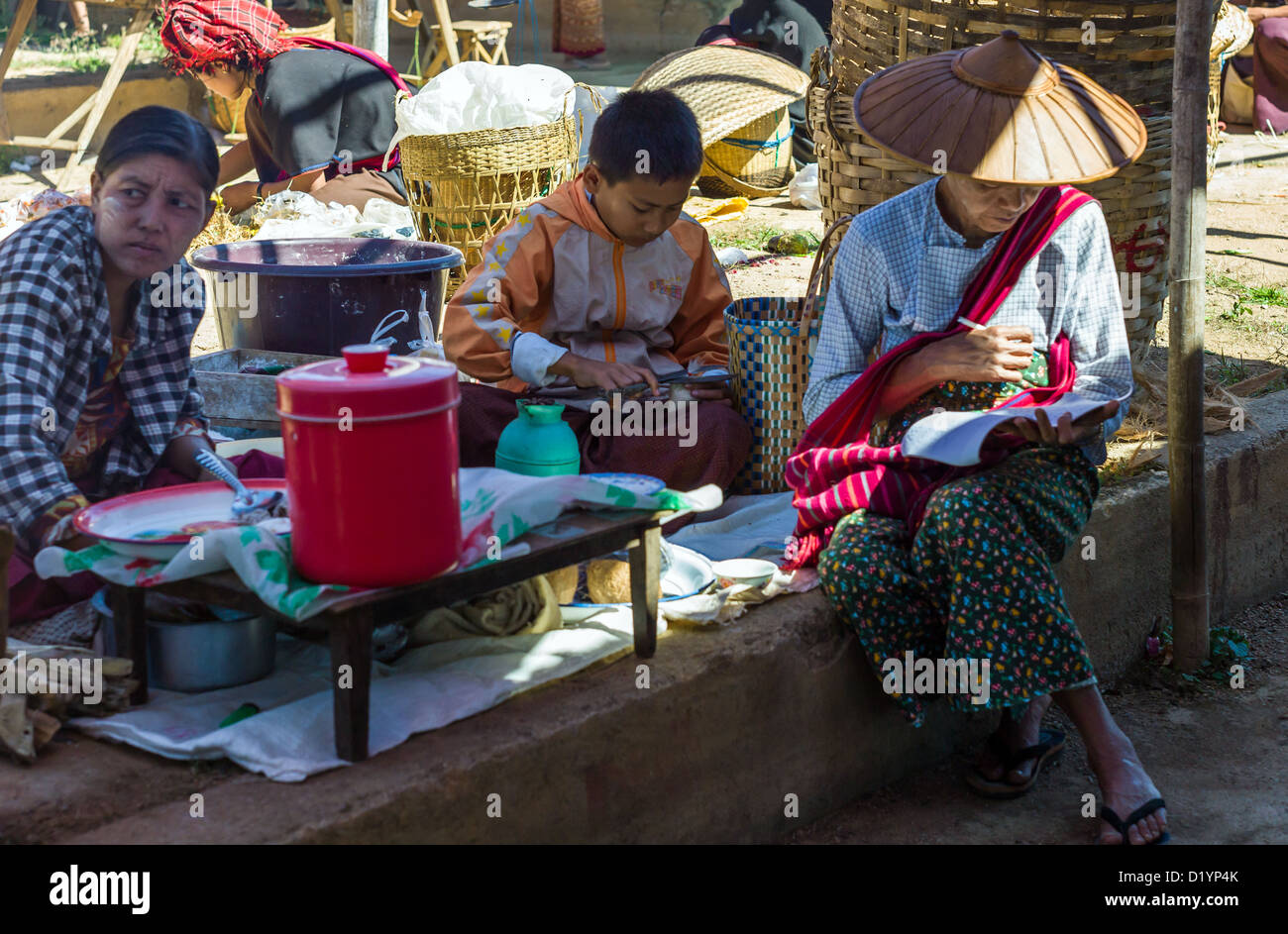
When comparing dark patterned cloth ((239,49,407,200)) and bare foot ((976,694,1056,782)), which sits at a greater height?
dark patterned cloth ((239,49,407,200))

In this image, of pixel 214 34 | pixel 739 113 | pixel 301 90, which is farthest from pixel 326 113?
pixel 739 113

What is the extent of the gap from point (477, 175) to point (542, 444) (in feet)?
7.96

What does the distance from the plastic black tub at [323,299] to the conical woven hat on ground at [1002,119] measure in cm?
165

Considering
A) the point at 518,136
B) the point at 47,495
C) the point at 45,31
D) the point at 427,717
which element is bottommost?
the point at 427,717

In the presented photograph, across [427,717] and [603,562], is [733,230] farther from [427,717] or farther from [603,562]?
[427,717]

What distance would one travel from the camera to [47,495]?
2.40 meters

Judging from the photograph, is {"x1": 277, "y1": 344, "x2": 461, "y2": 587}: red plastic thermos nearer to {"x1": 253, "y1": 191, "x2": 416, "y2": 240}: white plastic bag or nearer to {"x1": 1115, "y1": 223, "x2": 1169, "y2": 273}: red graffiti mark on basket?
{"x1": 1115, "y1": 223, "x2": 1169, "y2": 273}: red graffiti mark on basket

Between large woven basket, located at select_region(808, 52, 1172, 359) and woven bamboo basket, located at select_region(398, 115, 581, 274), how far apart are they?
154 cm

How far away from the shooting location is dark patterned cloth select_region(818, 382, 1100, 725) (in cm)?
251

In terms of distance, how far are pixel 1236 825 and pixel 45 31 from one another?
14.1 metres

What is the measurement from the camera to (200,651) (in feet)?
7.59

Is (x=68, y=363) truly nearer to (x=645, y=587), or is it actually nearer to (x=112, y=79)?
(x=645, y=587)

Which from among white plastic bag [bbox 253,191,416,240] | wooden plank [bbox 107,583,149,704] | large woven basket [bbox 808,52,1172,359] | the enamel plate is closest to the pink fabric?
the enamel plate

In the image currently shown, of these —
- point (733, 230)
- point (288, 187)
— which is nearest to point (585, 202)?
point (288, 187)
